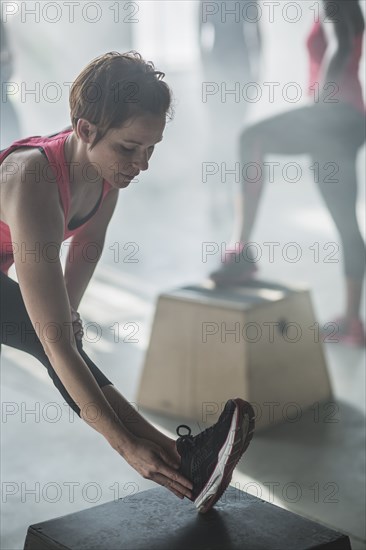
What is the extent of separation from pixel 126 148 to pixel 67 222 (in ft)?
0.58

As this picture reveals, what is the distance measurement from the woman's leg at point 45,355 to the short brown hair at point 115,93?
1.05ft

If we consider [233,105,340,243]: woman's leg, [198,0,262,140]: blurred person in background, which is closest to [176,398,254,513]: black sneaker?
[233,105,340,243]: woman's leg

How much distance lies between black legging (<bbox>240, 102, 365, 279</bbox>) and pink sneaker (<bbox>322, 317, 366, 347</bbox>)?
0.16 metres

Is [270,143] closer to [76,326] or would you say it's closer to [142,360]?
[142,360]

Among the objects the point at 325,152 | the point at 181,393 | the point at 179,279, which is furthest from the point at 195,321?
the point at 179,279

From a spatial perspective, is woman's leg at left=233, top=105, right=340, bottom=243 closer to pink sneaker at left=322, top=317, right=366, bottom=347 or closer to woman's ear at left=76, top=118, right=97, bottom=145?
pink sneaker at left=322, top=317, right=366, bottom=347

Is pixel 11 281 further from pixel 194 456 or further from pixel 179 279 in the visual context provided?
pixel 179 279

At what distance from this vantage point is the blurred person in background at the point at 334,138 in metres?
2.87

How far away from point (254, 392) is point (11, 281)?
3.50 feet

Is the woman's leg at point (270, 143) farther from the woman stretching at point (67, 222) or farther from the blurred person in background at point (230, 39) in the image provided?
the woman stretching at point (67, 222)

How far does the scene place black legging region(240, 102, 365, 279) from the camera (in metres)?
2.99

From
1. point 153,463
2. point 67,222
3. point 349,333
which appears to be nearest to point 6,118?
point 67,222

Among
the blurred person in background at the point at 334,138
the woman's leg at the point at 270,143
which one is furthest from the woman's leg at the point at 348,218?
the woman's leg at the point at 270,143

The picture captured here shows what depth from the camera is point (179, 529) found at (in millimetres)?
1327
